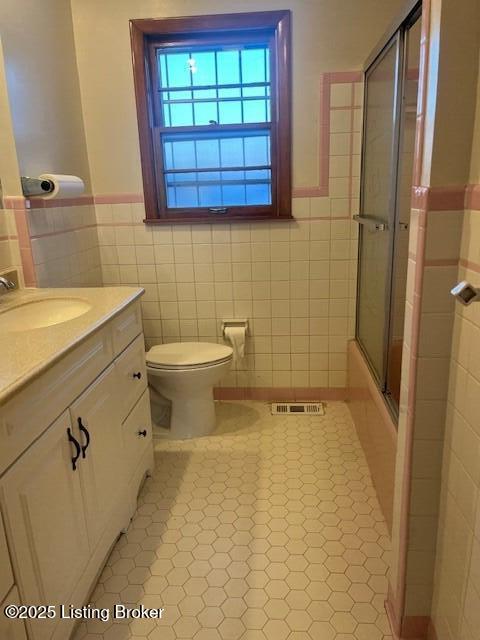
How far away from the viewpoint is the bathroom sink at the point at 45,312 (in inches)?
69.8

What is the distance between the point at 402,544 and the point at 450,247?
33.1 inches

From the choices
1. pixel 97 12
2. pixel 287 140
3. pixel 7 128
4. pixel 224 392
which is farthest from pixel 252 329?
pixel 97 12

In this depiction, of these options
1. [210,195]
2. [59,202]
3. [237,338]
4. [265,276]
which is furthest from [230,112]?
[237,338]

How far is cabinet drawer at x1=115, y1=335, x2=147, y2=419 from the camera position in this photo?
1.80m

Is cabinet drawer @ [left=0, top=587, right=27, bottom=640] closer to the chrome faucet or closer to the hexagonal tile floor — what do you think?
the hexagonal tile floor

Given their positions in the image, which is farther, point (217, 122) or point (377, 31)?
point (217, 122)

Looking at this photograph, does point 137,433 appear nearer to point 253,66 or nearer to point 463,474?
point 463,474

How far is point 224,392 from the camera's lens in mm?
2965

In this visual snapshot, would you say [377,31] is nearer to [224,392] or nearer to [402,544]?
[224,392]

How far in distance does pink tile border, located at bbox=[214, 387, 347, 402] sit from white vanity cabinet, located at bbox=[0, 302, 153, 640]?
0.99 meters

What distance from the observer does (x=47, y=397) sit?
122 cm

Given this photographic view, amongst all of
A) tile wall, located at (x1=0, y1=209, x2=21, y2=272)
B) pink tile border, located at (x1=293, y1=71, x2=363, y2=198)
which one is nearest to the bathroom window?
pink tile border, located at (x1=293, y1=71, x2=363, y2=198)

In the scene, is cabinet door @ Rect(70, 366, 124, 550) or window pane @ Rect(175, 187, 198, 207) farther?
window pane @ Rect(175, 187, 198, 207)

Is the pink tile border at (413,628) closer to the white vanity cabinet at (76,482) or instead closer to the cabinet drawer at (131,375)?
the white vanity cabinet at (76,482)
